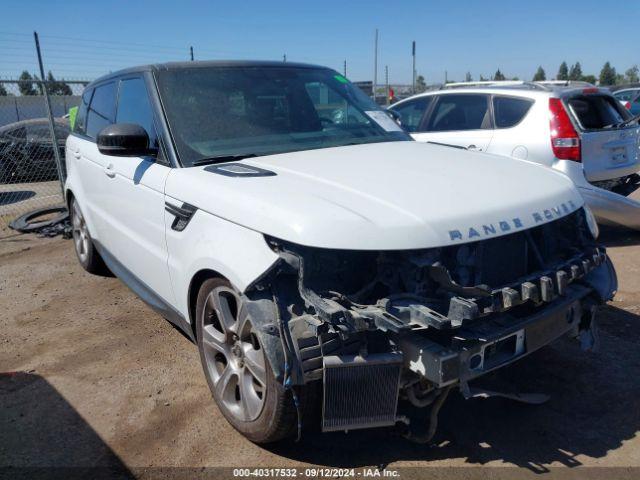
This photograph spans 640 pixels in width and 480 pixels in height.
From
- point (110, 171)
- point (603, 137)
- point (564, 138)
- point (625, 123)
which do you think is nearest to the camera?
point (110, 171)

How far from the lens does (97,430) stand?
3.11 meters

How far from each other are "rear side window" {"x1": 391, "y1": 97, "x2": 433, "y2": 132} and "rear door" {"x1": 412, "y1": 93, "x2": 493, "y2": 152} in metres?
0.22

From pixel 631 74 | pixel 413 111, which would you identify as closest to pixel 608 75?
pixel 631 74

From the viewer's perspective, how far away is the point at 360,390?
7.95 ft

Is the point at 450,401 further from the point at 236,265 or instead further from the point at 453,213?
the point at 236,265

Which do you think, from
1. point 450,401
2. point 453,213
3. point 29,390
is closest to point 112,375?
point 29,390

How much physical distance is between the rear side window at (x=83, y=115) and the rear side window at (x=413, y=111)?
404 centimetres

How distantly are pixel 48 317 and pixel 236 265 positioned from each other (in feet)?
9.65

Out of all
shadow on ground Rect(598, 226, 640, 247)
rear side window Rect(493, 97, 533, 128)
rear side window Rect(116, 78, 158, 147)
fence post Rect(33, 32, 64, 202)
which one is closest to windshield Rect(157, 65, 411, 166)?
rear side window Rect(116, 78, 158, 147)

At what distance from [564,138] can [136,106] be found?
4.41m

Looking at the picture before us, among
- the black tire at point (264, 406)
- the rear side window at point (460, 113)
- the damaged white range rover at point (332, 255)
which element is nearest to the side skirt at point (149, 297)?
the damaged white range rover at point (332, 255)

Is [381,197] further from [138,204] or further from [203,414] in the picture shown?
[138,204]

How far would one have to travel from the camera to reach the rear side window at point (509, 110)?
6.39 meters

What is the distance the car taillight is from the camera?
5.94 meters
